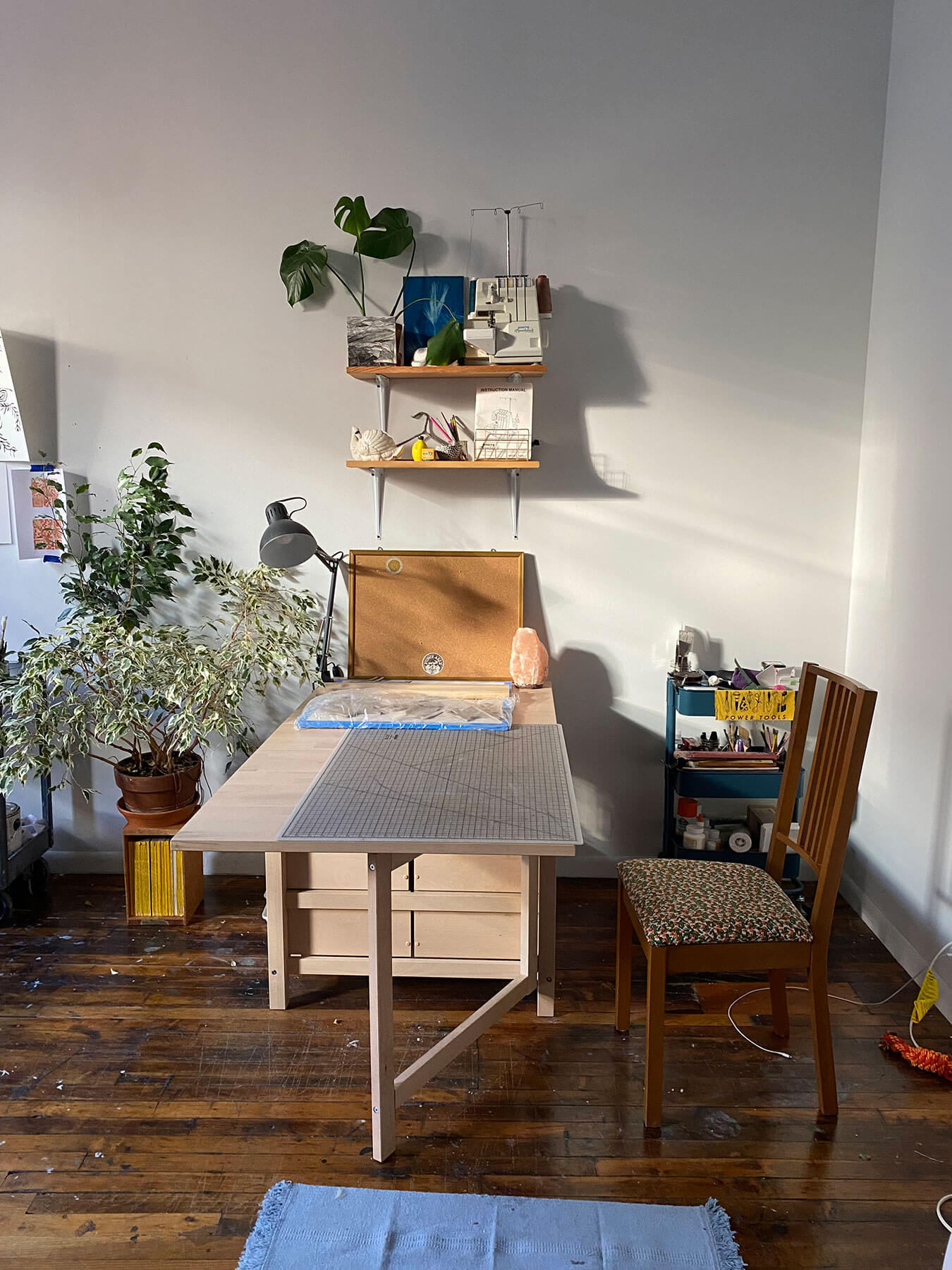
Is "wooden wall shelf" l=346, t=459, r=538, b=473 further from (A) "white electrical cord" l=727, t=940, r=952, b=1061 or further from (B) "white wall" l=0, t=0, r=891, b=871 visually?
(A) "white electrical cord" l=727, t=940, r=952, b=1061

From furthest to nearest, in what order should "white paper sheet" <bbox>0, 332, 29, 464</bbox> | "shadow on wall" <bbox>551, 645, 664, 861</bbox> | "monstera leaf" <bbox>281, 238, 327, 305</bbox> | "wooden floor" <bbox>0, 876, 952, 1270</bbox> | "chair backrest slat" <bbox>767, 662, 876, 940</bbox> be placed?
"shadow on wall" <bbox>551, 645, 664, 861</bbox> < "white paper sheet" <bbox>0, 332, 29, 464</bbox> < "monstera leaf" <bbox>281, 238, 327, 305</bbox> < "chair backrest slat" <bbox>767, 662, 876, 940</bbox> < "wooden floor" <bbox>0, 876, 952, 1270</bbox>

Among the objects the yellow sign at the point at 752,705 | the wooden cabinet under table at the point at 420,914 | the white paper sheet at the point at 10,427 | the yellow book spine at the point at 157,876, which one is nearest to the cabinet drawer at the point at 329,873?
the wooden cabinet under table at the point at 420,914

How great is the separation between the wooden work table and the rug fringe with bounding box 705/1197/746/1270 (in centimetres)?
49

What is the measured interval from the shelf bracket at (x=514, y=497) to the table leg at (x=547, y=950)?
1.14 m

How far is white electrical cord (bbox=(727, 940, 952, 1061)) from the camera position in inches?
84.1

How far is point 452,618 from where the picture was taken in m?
2.92

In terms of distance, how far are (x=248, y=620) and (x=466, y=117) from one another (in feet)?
5.46

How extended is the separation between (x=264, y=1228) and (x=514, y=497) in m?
2.05

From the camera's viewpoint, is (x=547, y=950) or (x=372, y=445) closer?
(x=547, y=950)

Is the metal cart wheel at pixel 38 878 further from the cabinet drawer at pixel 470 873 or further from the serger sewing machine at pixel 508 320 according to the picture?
the serger sewing machine at pixel 508 320

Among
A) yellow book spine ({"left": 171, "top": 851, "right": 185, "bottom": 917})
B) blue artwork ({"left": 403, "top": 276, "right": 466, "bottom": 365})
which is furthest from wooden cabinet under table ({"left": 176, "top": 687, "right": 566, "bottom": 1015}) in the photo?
blue artwork ({"left": 403, "top": 276, "right": 466, "bottom": 365})

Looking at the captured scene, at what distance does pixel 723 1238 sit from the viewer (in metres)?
1.57

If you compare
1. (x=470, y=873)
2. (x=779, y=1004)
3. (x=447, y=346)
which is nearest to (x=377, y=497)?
(x=447, y=346)

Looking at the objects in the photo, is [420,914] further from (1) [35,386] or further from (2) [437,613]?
(1) [35,386]
